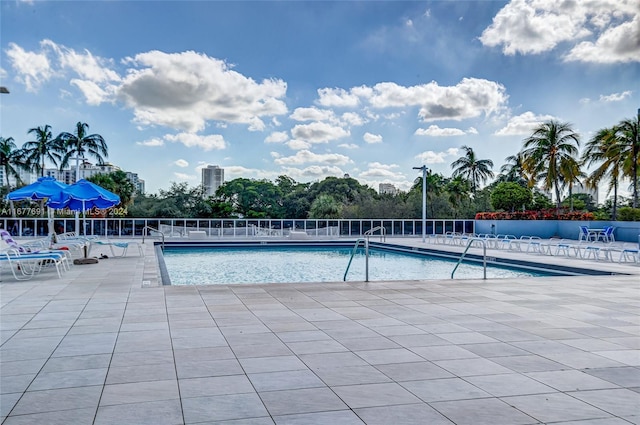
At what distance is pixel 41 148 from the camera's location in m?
31.9

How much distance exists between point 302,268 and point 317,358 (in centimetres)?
896

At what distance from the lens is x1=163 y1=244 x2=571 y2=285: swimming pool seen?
10.6 metres

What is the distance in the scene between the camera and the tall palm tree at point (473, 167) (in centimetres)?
3675

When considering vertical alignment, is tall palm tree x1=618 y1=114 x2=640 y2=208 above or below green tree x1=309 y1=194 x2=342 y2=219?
above

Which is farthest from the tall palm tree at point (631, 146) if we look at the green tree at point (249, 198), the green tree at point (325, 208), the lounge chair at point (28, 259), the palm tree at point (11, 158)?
the palm tree at point (11, 158)

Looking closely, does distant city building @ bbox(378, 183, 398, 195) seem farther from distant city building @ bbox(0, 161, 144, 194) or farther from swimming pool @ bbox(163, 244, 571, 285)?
swimming pool @ bbox(163, 244, 571, 285)

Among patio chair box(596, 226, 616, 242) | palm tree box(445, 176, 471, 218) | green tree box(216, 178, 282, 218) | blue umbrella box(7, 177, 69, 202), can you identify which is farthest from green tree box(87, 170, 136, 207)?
patio chair box(596, 226, 616, 242)

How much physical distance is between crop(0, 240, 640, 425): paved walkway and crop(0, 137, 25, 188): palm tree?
30302 millimetres

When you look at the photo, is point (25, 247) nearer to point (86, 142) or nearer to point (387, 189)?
point (86, 142)

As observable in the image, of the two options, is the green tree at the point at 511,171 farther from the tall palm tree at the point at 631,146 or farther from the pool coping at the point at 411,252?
the pool coping at the point at 411,252

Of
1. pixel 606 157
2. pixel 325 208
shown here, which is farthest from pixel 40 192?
pixel 606 157

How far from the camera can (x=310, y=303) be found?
18.8 feet

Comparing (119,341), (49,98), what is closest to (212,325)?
(119,341)

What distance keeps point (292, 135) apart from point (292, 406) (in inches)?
1094
